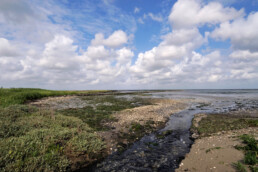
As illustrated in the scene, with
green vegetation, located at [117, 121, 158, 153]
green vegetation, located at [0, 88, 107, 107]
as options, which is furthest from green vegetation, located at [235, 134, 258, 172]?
green vegetation, located at [0, 88, 107, 107]

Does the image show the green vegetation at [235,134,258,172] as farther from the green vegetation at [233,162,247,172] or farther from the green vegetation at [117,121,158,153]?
the green vegetation at [117,121,158,153]

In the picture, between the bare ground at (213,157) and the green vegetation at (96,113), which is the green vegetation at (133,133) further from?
the bare ground at (213,157)

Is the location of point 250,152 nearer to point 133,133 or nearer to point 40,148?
point 133,133

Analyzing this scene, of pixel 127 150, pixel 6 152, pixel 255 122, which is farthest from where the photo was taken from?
pixel 255 122

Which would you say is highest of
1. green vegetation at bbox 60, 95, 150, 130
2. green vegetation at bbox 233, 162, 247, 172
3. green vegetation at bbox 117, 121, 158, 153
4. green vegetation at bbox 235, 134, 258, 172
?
green vegetation at bbox 235, 134, 258, 172

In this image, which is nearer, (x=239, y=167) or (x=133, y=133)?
(x=239, y=167)

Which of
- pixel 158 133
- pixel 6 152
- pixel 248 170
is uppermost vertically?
pixel 6 152

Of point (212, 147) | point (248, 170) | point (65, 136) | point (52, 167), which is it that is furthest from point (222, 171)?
point (65, 136)

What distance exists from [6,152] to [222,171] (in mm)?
11360

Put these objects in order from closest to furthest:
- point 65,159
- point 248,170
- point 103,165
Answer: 1. point 248,170
2. point 65,159
3. point 103,165

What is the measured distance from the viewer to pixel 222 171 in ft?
21.9

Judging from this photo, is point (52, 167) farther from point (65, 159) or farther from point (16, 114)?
point (16, 114)

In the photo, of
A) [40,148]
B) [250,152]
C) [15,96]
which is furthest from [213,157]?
[15,96]

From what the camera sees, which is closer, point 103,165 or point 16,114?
point 103,165
